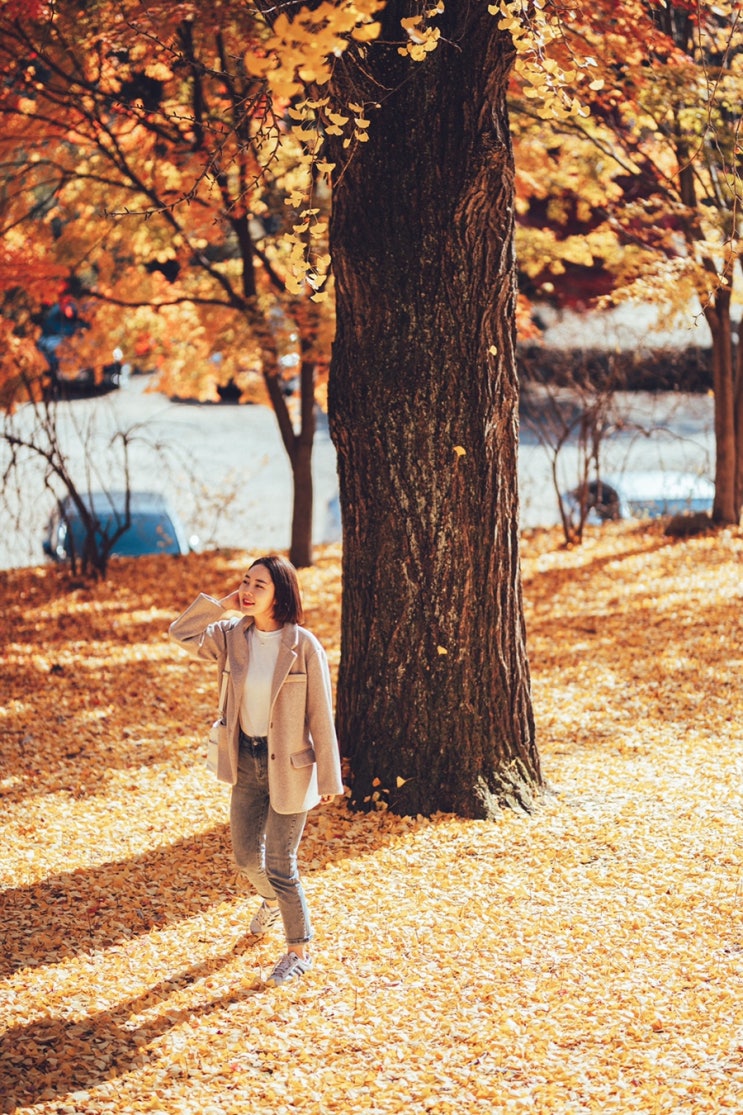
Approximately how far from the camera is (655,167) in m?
10.4

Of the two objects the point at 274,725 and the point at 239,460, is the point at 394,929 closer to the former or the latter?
the point at 274,725

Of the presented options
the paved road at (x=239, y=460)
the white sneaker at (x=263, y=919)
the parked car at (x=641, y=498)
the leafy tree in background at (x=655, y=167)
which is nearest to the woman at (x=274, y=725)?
the white sneaker at (x=263, y=919)

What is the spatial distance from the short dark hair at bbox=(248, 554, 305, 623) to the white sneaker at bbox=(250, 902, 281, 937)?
1.23 m

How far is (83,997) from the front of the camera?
4039 mm

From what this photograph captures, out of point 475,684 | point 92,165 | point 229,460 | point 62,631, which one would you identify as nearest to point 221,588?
point 62,631

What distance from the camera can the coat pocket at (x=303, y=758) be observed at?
401cm

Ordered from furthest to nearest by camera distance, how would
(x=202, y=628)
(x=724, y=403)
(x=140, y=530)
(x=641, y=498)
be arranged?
(x=641, y=498)
(x=140, y=530)
(x=724, y=403)
(x=202, y=628)

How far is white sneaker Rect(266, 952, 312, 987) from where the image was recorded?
13.4ft

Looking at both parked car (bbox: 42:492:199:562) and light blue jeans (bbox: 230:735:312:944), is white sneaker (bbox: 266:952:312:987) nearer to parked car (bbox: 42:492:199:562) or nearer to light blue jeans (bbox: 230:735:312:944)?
light blue jeans (bbox: 230:735:312:944)

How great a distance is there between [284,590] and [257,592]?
0.11m

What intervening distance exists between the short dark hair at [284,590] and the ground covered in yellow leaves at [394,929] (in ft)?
4.42

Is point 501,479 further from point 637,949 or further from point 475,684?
point 637,949

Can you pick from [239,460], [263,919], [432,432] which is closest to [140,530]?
[432,432]

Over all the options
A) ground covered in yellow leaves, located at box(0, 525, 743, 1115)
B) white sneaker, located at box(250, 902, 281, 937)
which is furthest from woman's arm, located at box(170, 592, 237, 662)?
ground covered in yellow leaves, located at box(0, 525, 743, 1115)
